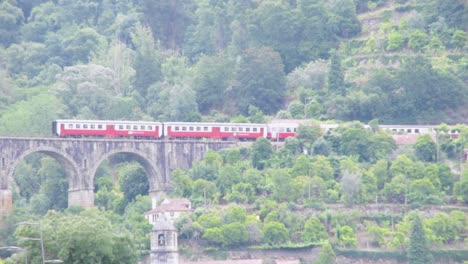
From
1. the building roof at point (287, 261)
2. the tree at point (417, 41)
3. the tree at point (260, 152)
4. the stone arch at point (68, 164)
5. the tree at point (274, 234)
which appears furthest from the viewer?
the tree at point (417, 41)

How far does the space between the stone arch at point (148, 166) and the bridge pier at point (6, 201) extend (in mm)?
6761

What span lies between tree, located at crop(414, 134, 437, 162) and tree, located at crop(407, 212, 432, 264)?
1221 cm

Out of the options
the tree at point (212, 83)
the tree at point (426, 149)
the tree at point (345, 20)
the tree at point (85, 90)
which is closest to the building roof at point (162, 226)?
the tree at point (426, 149)

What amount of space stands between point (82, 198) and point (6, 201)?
5.78 meters

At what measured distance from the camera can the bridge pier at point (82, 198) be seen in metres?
122

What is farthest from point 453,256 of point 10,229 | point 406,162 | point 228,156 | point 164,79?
point 164,79

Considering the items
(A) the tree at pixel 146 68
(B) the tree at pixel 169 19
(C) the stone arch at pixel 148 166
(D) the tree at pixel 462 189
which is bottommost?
(D) the tree at pixel 462 189

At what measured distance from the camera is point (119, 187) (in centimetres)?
12594

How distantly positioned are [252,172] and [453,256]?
1372 centimetres

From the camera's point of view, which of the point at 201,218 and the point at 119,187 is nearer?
the point at 201,218

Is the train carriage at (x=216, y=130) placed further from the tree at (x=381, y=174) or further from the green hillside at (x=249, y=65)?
the tree at (x=381, y=174)

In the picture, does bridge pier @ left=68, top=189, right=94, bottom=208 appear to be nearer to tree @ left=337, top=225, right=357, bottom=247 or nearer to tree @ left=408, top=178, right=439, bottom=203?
tree @ left=337, top=225, right=357, bottom=247

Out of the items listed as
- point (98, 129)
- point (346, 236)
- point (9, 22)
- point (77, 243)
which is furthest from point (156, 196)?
point (77, 243)

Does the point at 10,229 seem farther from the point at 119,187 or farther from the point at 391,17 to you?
the point at 391,17
